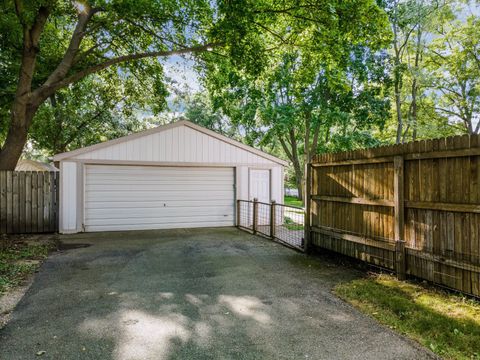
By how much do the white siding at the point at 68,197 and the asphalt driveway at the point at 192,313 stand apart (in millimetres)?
2844

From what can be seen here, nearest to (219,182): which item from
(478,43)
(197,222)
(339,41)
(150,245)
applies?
(197,222)

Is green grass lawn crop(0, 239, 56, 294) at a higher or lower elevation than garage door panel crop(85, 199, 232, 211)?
lower

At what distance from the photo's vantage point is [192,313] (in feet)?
10.7

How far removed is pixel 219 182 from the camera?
9914 millimetres

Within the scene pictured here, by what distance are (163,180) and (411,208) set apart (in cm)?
714

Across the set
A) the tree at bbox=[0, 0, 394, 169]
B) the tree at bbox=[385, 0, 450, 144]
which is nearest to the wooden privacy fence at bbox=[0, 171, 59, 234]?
the tree at bbox=[0, 0, 394, 169]

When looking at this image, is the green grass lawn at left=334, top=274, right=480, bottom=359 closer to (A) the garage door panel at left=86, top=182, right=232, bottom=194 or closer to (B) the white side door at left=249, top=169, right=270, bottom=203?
(B) the white side door at left=249, top=169, right=270, bottom=203

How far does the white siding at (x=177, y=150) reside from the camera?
343 inches

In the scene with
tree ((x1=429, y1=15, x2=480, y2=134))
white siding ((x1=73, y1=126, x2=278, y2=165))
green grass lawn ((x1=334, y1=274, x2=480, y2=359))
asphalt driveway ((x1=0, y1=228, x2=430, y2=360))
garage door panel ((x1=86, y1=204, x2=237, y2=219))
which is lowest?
asphalt driveway ((x1=0, y1=228, x2=430, y2=360))

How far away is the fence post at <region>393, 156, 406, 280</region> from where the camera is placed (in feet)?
13.6

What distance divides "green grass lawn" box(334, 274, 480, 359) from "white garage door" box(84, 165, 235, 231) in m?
6.20

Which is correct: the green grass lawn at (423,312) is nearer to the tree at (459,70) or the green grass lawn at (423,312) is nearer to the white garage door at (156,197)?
the white garage door at (156,197)

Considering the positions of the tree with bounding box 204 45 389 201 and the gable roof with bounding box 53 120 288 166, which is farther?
the tree with bounding box 204 45 389 201

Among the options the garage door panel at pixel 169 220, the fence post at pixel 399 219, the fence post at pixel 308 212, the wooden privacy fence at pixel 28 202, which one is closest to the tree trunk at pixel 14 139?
the wooden privacy fence at pixel 28 202
